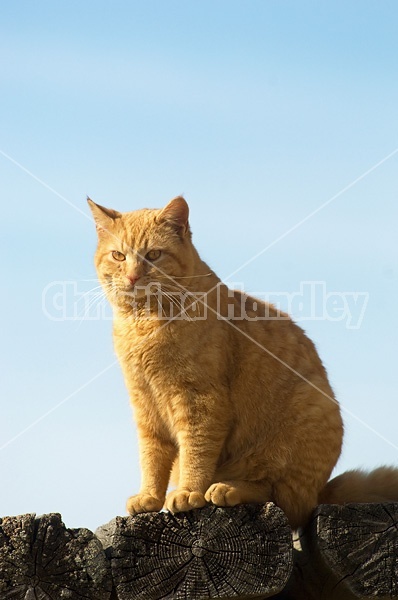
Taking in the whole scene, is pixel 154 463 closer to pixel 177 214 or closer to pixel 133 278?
pixel 133 278

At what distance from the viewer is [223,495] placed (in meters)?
3.30

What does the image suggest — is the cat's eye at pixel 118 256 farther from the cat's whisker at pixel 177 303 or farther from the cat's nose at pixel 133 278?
the cat's whisker at pixel 177 303

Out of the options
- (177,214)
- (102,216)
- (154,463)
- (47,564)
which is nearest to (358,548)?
(154,463)

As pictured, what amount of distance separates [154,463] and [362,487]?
109cm

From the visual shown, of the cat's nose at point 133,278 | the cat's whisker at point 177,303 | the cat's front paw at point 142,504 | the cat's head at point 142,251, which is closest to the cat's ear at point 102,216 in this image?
the cat's head at point 142,251

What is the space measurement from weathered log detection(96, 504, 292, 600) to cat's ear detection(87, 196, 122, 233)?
6.08 ft

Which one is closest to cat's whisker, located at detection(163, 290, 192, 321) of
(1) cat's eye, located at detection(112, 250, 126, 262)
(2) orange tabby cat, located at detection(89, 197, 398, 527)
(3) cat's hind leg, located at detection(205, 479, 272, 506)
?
(2) orange tabby cat, located at detection(89, 197, 398, 527)

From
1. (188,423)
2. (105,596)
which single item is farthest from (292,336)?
(105,596)

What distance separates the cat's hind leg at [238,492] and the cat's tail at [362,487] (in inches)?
13.2

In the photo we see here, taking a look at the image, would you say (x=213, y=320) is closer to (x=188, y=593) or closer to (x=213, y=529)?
(x=213, y=529)

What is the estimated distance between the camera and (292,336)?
4.12 metres

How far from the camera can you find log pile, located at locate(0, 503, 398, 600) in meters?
2.95

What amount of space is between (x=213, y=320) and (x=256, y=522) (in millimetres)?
1186

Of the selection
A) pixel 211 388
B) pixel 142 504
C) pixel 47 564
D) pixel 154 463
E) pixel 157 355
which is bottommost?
pixel 47 564
